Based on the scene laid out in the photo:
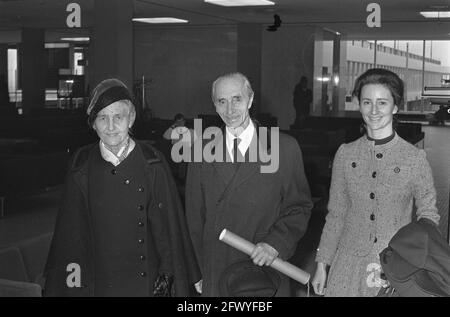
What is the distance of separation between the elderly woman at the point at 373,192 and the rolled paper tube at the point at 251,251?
0.12 meters

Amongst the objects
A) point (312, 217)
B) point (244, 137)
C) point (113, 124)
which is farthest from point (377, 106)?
point (312, 217)

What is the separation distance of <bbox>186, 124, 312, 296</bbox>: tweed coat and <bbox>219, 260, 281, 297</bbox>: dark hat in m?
0.07

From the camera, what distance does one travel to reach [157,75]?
34.1 feet

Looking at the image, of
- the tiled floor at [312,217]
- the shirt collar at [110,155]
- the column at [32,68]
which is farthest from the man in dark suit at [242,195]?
the column at [32,68]

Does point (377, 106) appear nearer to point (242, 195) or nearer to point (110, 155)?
point (242, 195)

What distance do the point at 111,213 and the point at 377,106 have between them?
1.05 metres

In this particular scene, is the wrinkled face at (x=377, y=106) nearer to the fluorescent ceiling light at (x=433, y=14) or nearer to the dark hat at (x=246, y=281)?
the dark hat at (x=246, y=281)

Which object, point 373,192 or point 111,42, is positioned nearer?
point 373,192

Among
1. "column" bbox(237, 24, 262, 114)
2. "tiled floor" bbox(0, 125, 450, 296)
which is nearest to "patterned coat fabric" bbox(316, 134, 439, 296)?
"tiled floor" bbox(0, 125, 450, 296)

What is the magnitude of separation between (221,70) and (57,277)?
9724 mm

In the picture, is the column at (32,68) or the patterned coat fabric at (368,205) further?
the column at (32,68)

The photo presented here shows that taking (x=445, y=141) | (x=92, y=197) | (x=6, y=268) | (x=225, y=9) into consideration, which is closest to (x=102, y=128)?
(x=92, y=197)

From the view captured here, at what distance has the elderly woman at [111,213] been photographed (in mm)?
2418

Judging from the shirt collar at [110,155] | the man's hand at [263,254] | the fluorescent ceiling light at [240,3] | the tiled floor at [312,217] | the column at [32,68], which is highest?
the fluorescent ceiling light at [240,3]
